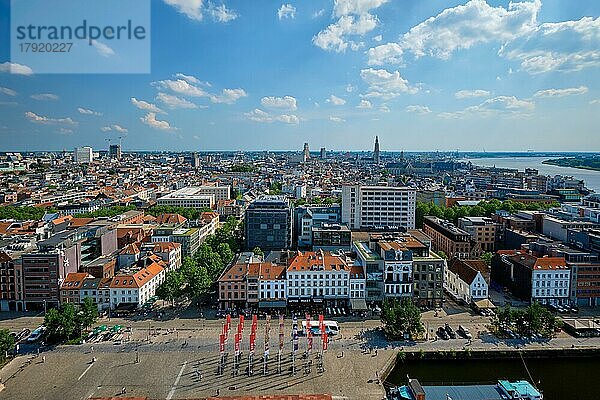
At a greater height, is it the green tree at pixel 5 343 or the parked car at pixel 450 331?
the green tree at pixel 5 343

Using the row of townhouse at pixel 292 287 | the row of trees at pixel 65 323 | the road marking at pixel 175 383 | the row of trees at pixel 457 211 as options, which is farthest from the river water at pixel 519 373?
the row of trees at pixel 457 211

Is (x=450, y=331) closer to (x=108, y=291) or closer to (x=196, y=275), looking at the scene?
(x=196, y=275)

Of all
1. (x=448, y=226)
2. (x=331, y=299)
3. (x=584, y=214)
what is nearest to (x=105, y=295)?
(x=331, y=299)

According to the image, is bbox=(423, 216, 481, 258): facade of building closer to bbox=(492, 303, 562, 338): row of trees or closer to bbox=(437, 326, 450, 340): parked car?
bbox=(492, 303, 562, 338): row of trees

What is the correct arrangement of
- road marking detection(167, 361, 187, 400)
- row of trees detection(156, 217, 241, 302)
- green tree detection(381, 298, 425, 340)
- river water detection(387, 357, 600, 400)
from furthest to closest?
row of trees detection(156, 217, 241, 302) → green tree detection(381, 298, 425, 340) → river water detection(387, 357, 600, 400) → road marking detection(167, 361, 187, 400)

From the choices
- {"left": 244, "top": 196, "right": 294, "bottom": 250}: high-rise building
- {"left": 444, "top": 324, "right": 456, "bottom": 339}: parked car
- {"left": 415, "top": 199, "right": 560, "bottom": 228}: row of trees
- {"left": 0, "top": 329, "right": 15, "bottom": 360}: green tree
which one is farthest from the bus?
{"left": 415, "top": 199, "right": 560, "bottom": 228}: row of trees

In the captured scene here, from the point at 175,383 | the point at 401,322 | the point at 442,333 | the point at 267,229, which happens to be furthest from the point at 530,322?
the point at 267,229

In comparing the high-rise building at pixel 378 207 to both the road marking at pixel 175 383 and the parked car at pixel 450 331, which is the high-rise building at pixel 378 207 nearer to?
the parked car at pixel 450 331
